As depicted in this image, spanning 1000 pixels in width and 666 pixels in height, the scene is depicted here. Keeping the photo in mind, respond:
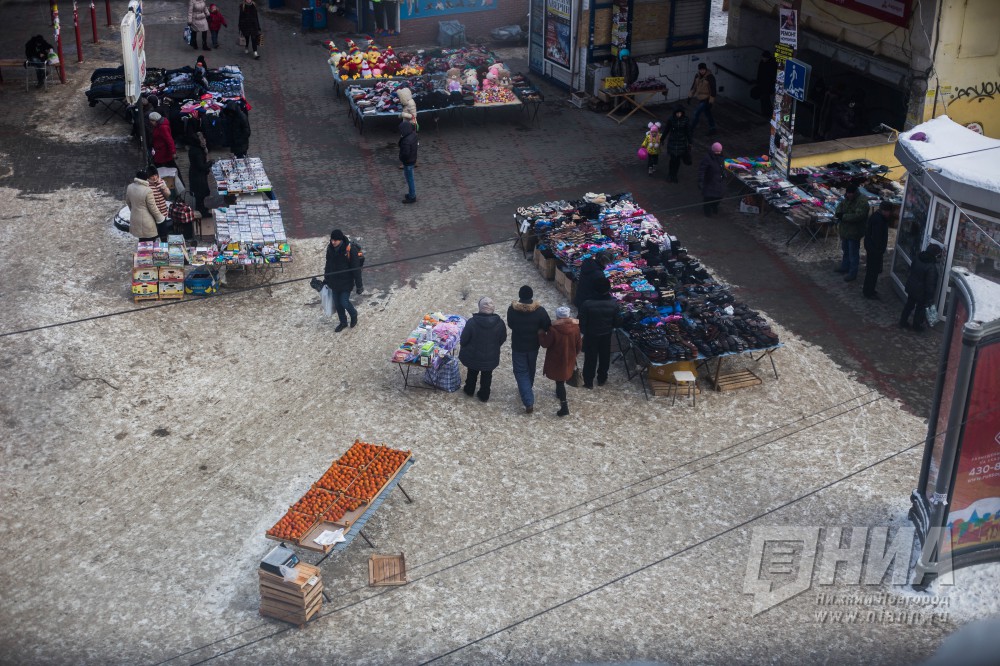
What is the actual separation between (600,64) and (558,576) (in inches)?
621

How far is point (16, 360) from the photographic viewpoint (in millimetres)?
15047

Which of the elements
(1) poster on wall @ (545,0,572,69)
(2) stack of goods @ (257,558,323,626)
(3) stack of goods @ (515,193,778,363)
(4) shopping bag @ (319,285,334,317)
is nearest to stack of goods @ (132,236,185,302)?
(4) shopping bag @ (319,285,334,317)

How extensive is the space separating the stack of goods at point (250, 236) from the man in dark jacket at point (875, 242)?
8562mm

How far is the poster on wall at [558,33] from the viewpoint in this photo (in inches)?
985

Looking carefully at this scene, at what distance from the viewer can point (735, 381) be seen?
14859mm

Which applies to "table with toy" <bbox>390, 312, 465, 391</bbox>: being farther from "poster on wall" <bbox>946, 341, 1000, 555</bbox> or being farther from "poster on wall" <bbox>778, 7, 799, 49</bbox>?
"poster on wall" <bbox>778, 7, 799, 49</bbox>

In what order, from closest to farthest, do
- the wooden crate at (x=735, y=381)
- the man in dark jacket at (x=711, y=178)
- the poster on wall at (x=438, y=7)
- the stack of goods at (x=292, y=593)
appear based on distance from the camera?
the stack of goods at (x=292, y=593) < the wooden crate at (x=735, y=381) < the man in dark jacket at (x=711, y=178) < the poster on wall at (x=438, y=7)

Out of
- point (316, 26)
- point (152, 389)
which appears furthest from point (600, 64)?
point (152, 389)

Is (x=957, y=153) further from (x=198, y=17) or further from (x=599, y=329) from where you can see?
(x=198, y=17)

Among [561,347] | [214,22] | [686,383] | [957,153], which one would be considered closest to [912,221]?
[957,153]

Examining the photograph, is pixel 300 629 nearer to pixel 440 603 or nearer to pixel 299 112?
pixel 440 603

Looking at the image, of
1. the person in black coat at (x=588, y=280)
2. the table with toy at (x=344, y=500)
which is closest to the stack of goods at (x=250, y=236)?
the person in black coat at (x=588, y=280)

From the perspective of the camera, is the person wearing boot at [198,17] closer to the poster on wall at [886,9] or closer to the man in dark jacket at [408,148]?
the man in dark jacket at [408,148]

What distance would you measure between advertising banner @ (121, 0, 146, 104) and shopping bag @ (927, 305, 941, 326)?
40.5ft
